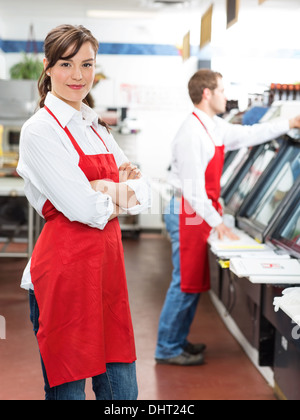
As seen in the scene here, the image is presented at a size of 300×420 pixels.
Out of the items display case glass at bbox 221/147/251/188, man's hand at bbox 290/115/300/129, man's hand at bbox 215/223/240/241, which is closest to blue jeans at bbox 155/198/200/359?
man's hand at bbox 215/223/240/241

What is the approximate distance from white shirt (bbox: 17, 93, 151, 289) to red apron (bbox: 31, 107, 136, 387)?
38 millimetres

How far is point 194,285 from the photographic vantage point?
3.50 metres

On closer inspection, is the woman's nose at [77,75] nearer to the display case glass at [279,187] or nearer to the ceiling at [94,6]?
the display case glass at [279,187]

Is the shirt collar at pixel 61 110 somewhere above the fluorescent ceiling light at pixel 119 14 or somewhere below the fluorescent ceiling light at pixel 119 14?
below

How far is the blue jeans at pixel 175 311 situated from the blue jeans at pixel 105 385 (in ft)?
5.29

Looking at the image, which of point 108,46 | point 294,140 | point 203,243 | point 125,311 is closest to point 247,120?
point 294,140

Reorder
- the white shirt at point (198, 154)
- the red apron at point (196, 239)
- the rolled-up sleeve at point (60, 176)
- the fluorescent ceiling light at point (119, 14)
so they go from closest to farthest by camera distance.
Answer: the rolled-up sleeve at point (60, 176), the white shirt at point (198, 154), the red apron at point (196, 239), the fluorescent ceiling light at point (119, 14)

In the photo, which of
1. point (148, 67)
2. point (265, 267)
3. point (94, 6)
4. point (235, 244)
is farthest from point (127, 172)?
point (148, 67)

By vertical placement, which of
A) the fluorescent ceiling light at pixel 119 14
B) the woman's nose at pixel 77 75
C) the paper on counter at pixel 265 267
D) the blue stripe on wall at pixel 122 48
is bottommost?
the paper on counter at pixel 265 267

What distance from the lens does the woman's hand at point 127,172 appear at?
1938mm

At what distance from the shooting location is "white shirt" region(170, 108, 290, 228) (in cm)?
330

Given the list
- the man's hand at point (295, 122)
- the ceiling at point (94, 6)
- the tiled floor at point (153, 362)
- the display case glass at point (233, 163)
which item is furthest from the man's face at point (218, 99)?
the ceiling at point (94, 6)

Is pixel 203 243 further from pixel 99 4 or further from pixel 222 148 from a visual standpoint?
pixel 99 4

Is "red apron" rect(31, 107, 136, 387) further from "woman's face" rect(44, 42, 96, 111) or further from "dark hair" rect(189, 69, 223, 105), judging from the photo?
"dark hair" rect(189, 69, 223, 105)
